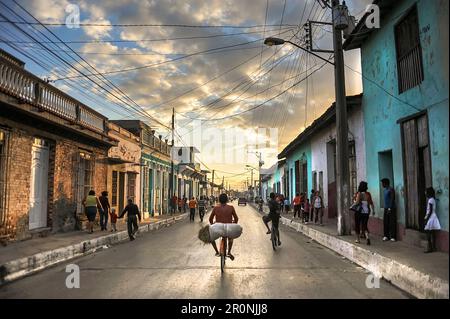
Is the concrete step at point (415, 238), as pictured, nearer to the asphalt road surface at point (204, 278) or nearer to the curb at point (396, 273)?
the curb at point (396, 273)

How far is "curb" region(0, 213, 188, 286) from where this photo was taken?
26.5 feet

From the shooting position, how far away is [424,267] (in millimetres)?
6988

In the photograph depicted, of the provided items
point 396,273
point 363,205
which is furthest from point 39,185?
point 396,273

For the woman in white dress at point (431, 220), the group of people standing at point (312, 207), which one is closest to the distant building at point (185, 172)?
the group of people standing at point (312, 207)

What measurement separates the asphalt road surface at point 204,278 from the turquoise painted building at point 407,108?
2.39 metres

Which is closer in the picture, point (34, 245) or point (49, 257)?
point (49, 257)

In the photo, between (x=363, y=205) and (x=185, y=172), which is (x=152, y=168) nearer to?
(x=185, y=172)

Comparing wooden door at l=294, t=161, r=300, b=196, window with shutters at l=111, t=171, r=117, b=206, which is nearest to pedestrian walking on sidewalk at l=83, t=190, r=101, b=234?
window with shutters at l=111, t=171, r=117, b=206

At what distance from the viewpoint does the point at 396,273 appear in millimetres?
7371

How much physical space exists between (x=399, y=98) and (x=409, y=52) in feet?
4.02

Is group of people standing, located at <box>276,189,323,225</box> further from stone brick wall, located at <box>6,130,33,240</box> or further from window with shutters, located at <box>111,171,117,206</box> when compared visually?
stone brick wall, located at <box>6,130,33,240</box>

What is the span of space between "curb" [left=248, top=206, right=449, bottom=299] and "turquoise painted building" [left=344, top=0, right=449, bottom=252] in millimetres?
1486
